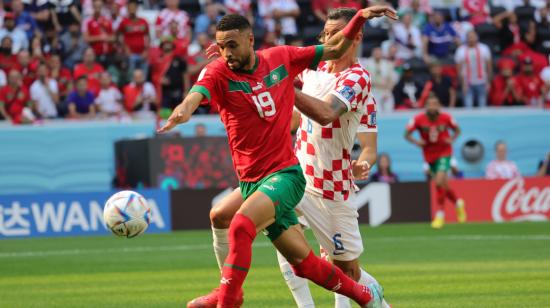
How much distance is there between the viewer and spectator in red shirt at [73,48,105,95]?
23.5 metres

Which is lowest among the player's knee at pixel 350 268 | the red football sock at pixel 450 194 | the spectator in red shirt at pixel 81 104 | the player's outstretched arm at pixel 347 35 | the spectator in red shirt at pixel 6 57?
the red football sock at pixel 450 194

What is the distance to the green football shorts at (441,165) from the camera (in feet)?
70.3

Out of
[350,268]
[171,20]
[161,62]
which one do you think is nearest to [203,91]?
[350,268]

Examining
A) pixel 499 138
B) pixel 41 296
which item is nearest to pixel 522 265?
pixel 41 296

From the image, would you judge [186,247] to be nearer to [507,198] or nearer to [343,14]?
[507,198]

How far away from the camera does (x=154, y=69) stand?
2434cm

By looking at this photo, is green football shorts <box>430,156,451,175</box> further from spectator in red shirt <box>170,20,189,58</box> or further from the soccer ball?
the soccer ball

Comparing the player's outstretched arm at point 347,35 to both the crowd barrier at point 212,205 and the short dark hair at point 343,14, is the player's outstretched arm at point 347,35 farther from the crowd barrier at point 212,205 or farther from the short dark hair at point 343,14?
the crowd barrier at point 212,205

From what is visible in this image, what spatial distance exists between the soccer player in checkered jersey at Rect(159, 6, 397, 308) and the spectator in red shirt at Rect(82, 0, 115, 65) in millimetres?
16542

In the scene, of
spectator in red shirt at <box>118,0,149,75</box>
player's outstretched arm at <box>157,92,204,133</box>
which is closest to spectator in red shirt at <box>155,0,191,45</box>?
spectator in red shirt at <box>118,0,149,75</box>

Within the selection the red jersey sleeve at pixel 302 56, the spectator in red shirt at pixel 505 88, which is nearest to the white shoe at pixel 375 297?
the red jersey sleeve at pixel 302 56

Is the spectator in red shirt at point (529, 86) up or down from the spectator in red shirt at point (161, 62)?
down

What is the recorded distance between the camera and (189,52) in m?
24.8

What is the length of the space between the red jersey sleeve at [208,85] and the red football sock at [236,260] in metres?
0.86
